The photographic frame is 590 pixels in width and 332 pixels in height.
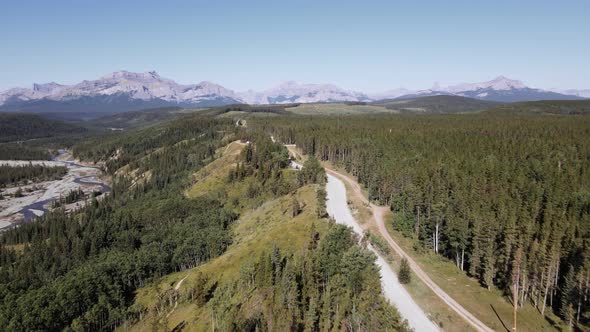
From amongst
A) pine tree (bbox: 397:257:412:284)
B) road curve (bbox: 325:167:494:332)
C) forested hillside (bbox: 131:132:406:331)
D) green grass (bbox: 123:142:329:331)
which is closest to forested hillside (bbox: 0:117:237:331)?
green grass (bbox: 123:142:329:331)

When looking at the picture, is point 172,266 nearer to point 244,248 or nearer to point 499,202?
point 244,248

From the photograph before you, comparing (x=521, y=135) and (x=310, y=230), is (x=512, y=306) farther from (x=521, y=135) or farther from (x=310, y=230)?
(x=521, y=135)

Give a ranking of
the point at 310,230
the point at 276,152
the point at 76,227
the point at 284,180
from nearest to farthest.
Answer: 1. the point at 310,230
2. the point at 284,180
3. the point at 76,227
4. the point at 276,152

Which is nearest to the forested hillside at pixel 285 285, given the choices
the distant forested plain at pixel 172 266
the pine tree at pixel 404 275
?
the distant forested plain at pixel 172 266

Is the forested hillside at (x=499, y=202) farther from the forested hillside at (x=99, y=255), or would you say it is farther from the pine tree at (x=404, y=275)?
the forested hillside at (x=99, y=255)

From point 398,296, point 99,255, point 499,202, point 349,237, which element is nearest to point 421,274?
point 398,296

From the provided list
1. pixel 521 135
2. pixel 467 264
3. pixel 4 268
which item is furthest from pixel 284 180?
pixel 521 135

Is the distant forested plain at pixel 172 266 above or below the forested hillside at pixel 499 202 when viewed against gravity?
below

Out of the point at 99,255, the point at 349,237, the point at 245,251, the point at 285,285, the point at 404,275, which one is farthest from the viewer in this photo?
the point at 99,255
